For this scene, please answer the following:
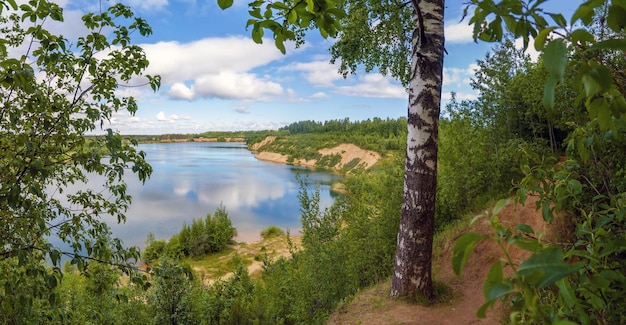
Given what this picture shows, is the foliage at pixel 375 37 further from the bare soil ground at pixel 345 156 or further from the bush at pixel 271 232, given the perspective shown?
the bare soil ground at pixel 345 156

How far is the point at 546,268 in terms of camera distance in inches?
21.8

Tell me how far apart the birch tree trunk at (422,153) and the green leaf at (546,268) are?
13.4ft

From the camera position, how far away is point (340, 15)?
120cm

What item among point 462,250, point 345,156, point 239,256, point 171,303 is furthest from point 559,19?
point 345,156

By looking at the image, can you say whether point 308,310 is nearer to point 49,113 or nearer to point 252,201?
point 49,113

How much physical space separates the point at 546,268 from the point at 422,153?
4111 millimetres

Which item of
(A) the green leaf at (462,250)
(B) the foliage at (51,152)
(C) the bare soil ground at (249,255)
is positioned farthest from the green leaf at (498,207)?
(C) the bare soil ground at (249,255)

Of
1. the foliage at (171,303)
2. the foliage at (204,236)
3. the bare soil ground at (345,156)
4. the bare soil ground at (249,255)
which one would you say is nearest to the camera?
the foliage at (171,303)

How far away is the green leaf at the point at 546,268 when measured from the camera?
544 mm

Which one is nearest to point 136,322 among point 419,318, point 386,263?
point 386,263

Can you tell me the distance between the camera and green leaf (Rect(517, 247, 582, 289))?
54cm

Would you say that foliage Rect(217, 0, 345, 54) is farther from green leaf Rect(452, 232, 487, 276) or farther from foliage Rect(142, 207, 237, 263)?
foliage Rect(142, 207, 237, 263)

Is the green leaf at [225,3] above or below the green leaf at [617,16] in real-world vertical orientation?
above

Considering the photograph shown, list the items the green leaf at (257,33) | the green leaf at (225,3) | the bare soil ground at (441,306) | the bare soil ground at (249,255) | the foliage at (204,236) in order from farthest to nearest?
the foliage at (204,236) → the bare soil ground at (249,255) → the bare soil ground at (441,306) → the green leaf at (257,33) → the green leaf at (225,3)
